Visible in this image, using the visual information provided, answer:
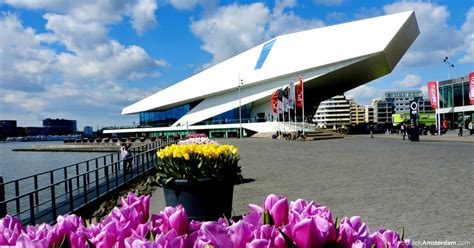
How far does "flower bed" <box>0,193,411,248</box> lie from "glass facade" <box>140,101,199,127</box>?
84838 millimetres

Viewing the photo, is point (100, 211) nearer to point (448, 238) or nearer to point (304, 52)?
A: point (448, 238)

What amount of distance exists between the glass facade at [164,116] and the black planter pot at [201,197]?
7949cm

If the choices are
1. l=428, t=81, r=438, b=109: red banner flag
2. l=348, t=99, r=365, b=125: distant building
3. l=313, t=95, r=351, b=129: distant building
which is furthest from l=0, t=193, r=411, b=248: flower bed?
l=348, t=99, r=365, b=125: distant building

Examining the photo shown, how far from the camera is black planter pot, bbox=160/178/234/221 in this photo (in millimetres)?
6820

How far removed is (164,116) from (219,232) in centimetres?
9168

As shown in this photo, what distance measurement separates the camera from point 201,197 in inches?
269

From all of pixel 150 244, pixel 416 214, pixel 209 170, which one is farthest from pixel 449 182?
pixel 150 244

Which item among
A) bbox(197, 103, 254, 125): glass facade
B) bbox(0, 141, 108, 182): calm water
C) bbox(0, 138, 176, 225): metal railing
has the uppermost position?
bbox(197, 103, 254, 125): glass facade

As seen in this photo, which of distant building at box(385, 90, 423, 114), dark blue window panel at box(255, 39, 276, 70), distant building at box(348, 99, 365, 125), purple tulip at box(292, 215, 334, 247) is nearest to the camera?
purple tulip at box(292, 215, 334, 247)

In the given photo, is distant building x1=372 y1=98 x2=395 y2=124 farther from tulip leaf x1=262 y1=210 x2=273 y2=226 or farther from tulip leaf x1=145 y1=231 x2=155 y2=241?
tulip leaf x1=145 y1=231 x2=155 y2=241

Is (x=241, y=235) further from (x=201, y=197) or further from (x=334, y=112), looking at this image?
(x=334, y=112)

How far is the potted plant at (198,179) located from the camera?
6844mm

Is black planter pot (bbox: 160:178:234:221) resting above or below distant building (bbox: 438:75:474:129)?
below

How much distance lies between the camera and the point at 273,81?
72500mm
